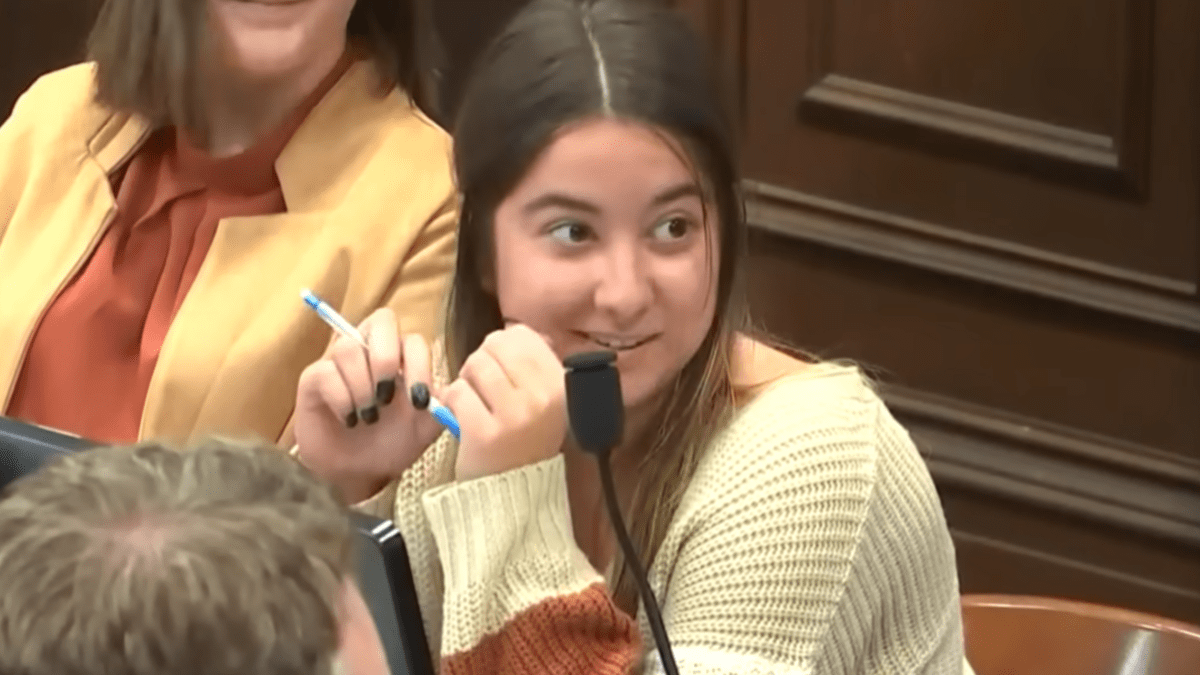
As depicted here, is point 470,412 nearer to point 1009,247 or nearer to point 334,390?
point 334,390

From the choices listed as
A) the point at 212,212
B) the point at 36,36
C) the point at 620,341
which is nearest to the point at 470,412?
the point at 620,341

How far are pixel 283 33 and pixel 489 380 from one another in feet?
2.01

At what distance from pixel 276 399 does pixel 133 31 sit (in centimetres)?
39

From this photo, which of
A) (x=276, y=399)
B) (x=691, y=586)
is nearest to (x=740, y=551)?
(x=691, y=586)

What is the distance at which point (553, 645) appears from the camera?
1.11 m

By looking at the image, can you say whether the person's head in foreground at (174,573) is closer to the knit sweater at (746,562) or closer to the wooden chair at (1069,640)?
the knit sweater at (746,562)

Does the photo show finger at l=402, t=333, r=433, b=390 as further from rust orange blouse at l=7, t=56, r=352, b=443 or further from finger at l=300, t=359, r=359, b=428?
→ rust orange blouse at l=7, t=56, r=352, b=443

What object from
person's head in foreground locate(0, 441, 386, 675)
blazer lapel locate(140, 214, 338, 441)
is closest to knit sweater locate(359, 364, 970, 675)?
blazer lapel locate(140, 214, 338, 441)

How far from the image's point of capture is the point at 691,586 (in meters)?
1.17

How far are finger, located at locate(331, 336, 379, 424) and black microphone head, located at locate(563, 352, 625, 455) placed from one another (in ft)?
0.78

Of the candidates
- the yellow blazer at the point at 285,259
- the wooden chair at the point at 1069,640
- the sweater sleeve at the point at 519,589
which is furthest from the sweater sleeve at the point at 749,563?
the yellow blazer at the point at 285,259

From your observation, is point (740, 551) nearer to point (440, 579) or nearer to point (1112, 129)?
point (440, 579)

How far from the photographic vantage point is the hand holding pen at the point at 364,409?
1.19m

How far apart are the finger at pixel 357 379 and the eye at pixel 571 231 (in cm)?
15
